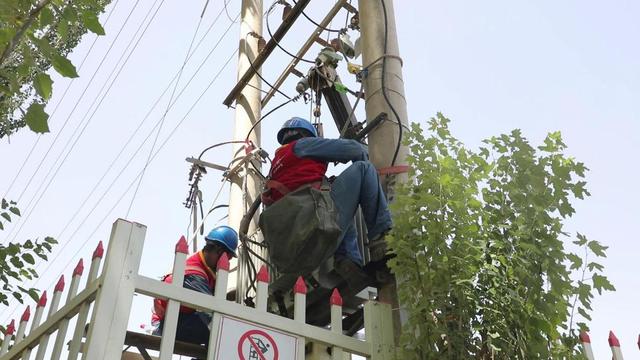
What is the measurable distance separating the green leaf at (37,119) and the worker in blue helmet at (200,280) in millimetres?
1402

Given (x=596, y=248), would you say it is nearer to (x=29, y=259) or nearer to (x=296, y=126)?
(x=296, y=126)

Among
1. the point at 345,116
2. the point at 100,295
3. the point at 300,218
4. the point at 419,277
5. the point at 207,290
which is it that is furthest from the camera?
the point at 345,116

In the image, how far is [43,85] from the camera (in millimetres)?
2379

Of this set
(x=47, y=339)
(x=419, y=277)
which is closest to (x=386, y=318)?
(x=419, y=277)

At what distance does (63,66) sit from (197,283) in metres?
2.23

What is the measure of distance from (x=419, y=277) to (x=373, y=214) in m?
0.93

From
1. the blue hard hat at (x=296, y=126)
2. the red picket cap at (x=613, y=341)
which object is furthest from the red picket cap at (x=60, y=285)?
the red picket cap at (x=613, y=341)

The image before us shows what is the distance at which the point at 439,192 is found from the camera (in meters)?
2.66

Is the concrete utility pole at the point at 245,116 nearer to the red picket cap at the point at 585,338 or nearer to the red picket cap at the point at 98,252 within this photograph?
the red picket cap at the point at 98,252

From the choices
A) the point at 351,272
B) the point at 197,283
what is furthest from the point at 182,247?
the point at 197,283

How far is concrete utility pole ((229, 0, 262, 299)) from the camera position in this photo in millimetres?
5840

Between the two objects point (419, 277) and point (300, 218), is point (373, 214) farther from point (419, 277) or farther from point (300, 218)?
point (419, 277)

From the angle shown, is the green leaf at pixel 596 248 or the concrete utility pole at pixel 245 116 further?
the concrete utility pole at pixel 245 116

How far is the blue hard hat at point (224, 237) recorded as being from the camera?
4.90m
